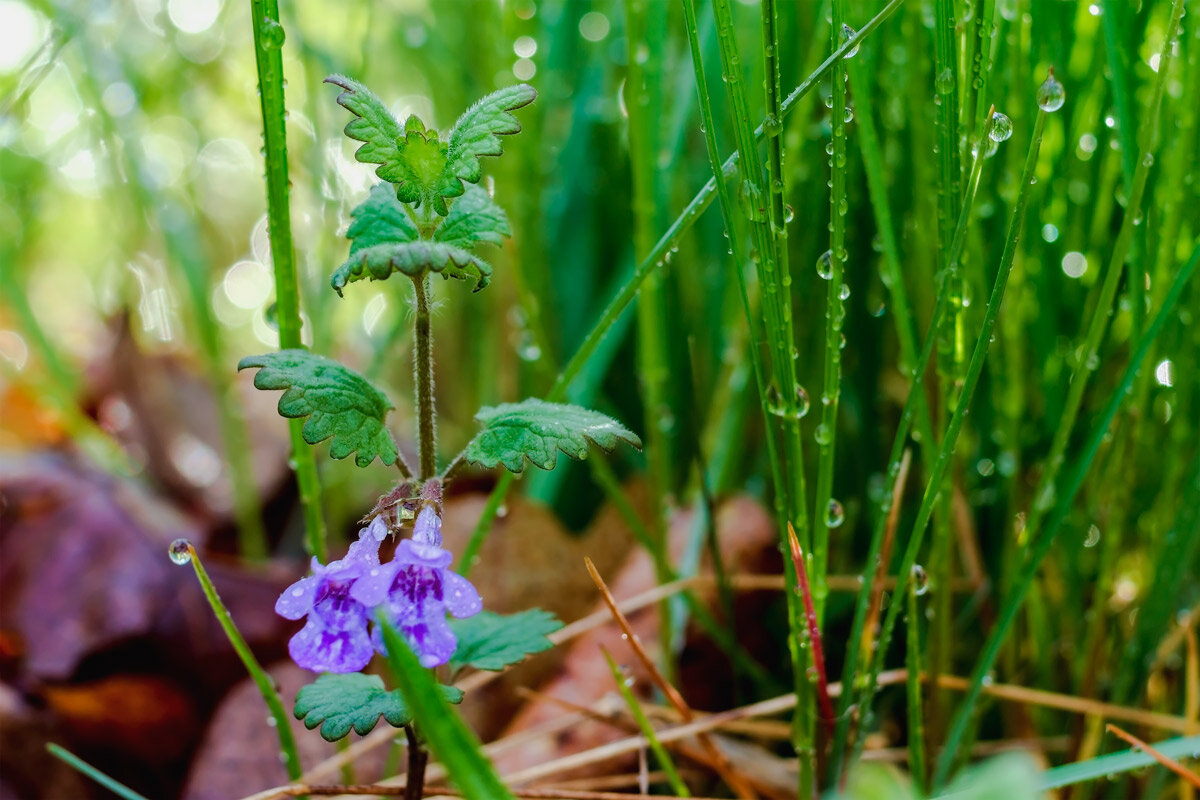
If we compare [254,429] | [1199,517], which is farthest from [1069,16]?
[254,429]

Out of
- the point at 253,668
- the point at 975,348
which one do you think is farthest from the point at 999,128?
the point at 253,668

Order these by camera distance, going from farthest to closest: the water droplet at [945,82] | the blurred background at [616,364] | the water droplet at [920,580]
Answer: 1. the blurred background at [616,364]
2. the water droplet at [920,580]
3. the water droplet at [945,82]

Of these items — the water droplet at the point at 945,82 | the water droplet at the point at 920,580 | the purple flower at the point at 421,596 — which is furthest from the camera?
the water droplet at the point at 920,580

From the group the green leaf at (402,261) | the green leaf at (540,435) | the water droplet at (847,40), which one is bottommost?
the green leaf at (540,435)

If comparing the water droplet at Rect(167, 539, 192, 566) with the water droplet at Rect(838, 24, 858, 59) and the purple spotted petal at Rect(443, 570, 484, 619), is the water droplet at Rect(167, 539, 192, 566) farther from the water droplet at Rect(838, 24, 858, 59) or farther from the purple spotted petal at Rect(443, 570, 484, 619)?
the water droplet at Rect(838, 24, 858, 59)

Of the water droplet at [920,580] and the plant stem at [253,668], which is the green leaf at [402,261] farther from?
the water droplet at [920,580]

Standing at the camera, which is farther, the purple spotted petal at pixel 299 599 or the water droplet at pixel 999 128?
the water droplet at pixel 999 128

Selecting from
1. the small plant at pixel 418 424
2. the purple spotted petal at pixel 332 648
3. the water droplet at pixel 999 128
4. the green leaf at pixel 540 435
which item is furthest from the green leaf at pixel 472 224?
the water droplet at pixel 999 128
